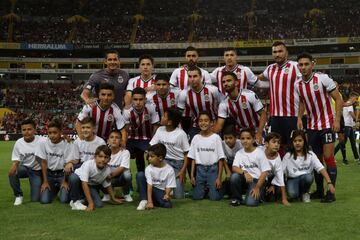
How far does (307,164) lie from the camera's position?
6516mm

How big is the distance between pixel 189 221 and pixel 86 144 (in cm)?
239

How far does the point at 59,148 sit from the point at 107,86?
1.22 m

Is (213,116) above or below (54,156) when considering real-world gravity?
above

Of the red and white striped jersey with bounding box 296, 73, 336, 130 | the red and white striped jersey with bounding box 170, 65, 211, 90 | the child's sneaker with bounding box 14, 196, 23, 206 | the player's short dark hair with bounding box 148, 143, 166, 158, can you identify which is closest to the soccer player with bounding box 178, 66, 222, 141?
the red and white striped jersey with bounding box 170, 65, 211, 90

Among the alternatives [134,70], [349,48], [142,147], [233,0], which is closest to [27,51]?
[134,70]

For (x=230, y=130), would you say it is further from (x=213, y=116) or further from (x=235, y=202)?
(x=235, y=202)

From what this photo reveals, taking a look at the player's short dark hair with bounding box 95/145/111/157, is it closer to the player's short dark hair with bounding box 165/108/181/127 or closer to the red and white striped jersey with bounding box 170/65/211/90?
the player's short dark hair with bounding box 165/108/181/127

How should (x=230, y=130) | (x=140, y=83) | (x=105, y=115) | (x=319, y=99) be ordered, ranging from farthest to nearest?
(x=140, y=83) < (x=105, y=115) < (x=230, y=130) < (x=319, y=99)

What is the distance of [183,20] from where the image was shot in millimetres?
50781

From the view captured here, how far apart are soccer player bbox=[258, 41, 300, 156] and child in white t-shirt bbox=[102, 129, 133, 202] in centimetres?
249

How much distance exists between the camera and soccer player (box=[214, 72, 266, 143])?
7.02 m

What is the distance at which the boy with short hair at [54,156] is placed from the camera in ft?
22.5

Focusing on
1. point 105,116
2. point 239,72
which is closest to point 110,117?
point 105,116

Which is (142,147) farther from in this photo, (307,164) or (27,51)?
(27,51)
